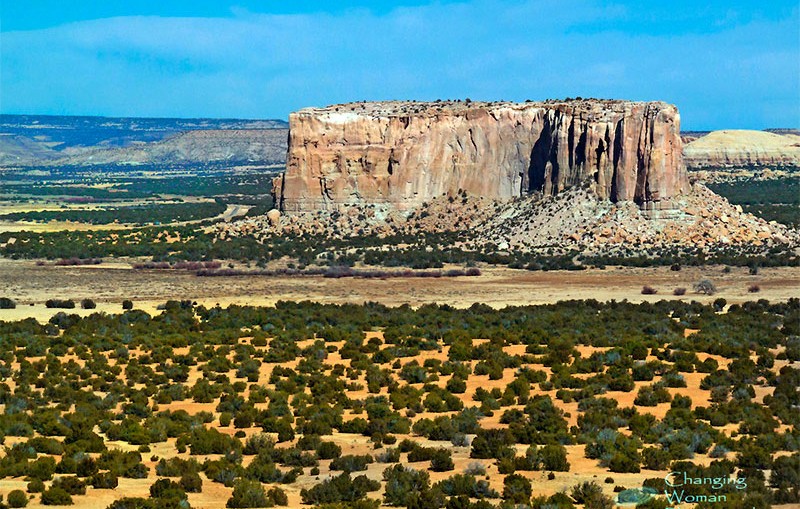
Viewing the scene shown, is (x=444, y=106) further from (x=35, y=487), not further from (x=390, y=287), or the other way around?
(x=35, y=487)

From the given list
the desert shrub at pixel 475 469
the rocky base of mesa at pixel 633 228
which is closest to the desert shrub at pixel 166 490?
the desert shrub at pixel 475 469

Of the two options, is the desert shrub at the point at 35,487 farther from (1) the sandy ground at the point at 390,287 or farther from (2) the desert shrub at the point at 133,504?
(1) the sandy ground at the point at 390,287

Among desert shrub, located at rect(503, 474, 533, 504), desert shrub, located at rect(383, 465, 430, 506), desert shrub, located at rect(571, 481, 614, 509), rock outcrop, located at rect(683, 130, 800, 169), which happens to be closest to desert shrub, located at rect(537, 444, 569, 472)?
desert shrub, located at rect(503, 474, 533, 504)

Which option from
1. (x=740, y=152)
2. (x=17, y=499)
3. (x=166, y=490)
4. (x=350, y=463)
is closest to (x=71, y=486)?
(x=17, y=499)

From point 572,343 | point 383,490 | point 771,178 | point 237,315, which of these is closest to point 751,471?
point 383,490

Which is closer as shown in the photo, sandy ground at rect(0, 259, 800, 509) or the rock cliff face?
sandy ground at rect(0, 259, 800, 509)

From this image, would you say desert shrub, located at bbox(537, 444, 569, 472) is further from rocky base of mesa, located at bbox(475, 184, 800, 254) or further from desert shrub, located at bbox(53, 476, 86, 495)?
rocky base of mesa, located at bbox(475, 184, 800, 254)

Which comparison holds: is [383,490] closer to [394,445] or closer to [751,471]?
[394,445]
